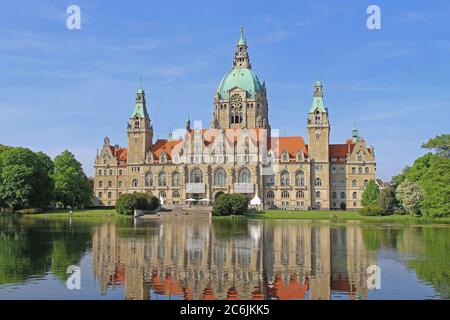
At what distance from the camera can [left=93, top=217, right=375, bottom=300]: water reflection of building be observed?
73.3 ft

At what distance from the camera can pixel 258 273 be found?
2667 centimetres

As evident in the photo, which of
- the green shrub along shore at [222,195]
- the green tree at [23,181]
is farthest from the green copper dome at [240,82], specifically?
the green tree at [23,181]

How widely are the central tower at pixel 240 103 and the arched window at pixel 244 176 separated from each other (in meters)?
14.4

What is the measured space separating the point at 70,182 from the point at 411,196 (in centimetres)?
5885

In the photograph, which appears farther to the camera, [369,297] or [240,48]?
[240,48]

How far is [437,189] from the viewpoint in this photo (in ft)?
225

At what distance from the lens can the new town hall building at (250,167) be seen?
109938 millimetres

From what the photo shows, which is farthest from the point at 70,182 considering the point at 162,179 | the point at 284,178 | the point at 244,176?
the point at 284,178

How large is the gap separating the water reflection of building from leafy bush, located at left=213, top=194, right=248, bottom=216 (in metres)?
42.6

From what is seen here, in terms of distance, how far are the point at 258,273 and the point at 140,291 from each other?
6.70m

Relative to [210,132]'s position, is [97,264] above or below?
below

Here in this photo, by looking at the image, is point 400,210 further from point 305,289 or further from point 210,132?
point 305,289

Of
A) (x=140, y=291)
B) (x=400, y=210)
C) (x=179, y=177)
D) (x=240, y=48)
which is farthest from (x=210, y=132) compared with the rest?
(x=140, y=291)
